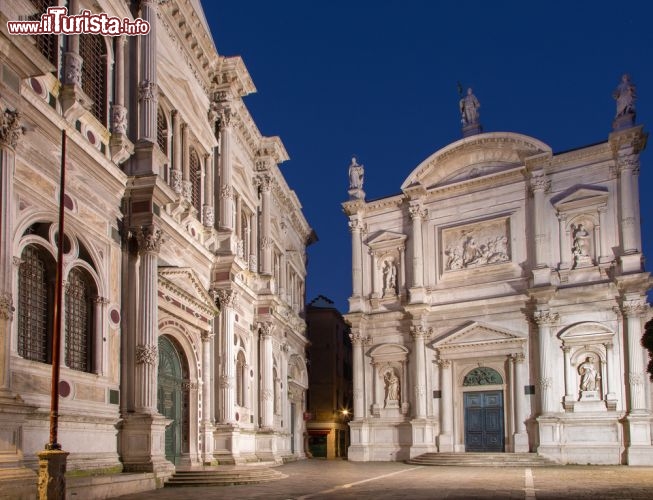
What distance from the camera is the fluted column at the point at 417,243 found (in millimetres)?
34875

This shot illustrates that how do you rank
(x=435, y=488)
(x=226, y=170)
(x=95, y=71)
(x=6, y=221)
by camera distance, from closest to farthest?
(x=6, y=221) → (x=435, y=488) → (x=95, y=71) → (x=226, y=170)

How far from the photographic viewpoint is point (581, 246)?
3122 centimetres

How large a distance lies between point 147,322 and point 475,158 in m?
21.5

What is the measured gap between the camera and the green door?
20.3 m

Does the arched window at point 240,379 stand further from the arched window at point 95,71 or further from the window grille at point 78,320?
the arched window at point 95,71

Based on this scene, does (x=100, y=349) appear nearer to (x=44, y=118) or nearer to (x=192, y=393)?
(x=44, y=118)

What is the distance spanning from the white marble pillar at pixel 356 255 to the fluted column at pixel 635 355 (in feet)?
40.4

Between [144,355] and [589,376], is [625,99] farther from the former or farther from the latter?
[144,355]

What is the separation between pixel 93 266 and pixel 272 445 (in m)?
14.3

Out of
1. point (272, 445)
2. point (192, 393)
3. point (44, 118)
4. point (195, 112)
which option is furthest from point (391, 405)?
point (44, 118)

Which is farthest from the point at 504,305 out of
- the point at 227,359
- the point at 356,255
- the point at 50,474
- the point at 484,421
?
the point at 50,474

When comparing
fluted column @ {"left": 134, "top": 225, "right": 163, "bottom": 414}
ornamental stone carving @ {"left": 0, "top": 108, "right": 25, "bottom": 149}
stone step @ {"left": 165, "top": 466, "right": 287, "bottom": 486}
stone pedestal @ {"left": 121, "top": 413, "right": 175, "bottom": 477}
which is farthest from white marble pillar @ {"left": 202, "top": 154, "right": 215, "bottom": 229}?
ornamental stone carving @ {"left": 0, "top": 108, "right": 25, "bottom": 149}

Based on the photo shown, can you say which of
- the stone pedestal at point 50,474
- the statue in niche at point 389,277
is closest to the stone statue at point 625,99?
the statue in niche at point 389,277

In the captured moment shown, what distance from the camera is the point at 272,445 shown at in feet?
93.5
